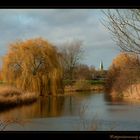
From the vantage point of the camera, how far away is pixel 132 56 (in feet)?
12.9

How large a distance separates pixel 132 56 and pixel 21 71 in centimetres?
116

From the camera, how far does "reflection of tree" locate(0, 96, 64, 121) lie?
3.72 m

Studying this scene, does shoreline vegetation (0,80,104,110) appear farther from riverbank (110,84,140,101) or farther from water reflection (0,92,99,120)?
riverbank (110,84,140,101)

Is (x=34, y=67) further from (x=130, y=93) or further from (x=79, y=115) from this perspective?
(x=130, y=93)

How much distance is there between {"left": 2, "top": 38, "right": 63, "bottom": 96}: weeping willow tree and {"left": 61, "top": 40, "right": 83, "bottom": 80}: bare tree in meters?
0.07

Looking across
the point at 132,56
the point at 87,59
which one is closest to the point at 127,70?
the point at 132,56

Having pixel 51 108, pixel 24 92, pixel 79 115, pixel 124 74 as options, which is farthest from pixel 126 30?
pixel 24 92

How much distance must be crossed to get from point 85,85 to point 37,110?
556 mm

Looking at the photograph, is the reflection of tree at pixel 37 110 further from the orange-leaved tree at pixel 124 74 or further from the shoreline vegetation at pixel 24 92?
the orange-leaved tree at pixel 124 74

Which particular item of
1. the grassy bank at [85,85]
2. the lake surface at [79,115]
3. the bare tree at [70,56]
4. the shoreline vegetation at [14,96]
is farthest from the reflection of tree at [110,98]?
the shoreline vegetation at [14,96]

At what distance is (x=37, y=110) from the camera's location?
12.5 feet

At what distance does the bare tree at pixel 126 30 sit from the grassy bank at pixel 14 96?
1026 millimetres

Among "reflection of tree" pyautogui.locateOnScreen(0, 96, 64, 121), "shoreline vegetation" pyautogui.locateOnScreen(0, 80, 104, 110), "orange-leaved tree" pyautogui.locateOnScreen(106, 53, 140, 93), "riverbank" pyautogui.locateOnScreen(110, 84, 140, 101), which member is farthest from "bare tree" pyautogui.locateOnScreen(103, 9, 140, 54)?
"reflection of tree" pyautogui.locateOnScreen(0, 96, 64, 121)
